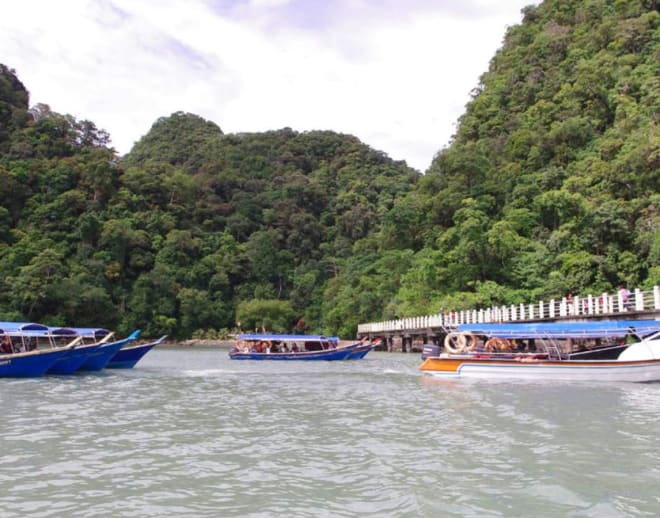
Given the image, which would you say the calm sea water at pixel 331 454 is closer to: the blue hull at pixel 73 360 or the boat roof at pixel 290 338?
the blue hull at pixel 73 360

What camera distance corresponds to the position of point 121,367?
2817cm

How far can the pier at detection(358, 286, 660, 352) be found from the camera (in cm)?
2472

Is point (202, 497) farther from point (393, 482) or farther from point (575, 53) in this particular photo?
point (575, 53)

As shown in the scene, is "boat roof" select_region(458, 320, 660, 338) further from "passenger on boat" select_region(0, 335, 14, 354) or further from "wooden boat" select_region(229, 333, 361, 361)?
"passenger on boat" select_region(0, 335, 14, 354)

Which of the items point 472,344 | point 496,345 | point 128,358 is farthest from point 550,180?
point 128,358

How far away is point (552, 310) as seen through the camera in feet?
96.4

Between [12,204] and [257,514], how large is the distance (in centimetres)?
7408

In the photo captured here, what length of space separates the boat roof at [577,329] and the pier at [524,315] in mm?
3004

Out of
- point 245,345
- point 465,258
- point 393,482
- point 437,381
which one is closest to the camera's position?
point 393,482

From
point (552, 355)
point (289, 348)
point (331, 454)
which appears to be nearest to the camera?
point (331, 454)

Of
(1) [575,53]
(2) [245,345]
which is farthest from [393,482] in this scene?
(1) [575,53]

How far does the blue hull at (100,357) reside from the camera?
24312 mm

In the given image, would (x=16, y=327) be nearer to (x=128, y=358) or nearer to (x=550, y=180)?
(x=128, y=358)

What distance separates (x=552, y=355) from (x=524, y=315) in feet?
34.8
